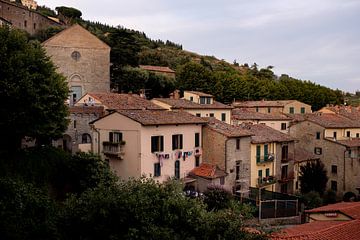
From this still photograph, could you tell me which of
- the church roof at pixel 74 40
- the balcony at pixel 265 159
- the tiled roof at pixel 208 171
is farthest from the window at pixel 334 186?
the church roof at pixel 74 40

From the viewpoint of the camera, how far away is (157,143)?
3186 cm

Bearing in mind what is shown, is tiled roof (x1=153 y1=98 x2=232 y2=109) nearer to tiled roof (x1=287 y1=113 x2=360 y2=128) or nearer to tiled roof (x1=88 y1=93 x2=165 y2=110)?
tiled roof (x1=88 y1=93 x2=165 y2=110)

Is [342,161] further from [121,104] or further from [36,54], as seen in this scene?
[36,54]

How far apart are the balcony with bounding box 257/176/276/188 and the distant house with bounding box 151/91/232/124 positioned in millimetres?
10303

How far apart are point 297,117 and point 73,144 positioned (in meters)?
29.0

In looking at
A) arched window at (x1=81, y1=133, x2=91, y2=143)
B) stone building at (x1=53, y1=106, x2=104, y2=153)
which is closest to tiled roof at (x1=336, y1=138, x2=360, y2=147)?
stone building at (x1=53, y1=106, x2=104, y2=153)

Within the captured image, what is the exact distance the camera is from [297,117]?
5394 cm

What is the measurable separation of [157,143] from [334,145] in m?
22.3

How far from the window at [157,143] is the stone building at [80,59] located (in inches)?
779

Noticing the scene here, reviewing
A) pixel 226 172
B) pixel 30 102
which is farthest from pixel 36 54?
pixel 226 172

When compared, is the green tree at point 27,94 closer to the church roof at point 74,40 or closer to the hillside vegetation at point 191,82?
the church roof at point 74,40

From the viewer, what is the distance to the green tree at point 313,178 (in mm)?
43531

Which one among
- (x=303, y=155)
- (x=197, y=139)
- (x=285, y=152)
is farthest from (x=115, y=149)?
(x=303, y=155)

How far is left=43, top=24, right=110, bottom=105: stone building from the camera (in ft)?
160
